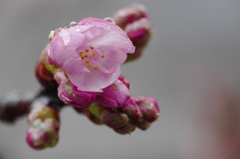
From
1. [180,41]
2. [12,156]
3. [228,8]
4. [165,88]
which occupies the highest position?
[228,8]

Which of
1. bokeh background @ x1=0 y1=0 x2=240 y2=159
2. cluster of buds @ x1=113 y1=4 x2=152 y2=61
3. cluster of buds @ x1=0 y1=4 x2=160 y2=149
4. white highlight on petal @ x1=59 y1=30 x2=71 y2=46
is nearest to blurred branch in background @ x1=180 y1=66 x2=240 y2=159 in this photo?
bokeh background @ x1=0 y1=0 x2=240 y2=159

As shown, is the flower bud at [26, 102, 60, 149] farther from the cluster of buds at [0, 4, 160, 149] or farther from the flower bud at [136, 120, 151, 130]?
the flower bud at [136, 120, 151, 130]

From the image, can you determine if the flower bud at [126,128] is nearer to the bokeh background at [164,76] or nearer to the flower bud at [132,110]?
the flower bud at [132,110]

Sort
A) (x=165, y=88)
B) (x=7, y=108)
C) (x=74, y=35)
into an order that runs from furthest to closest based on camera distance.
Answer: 1. (x=165, y=88)
2. (x=7, y=108)
3. (x=74, y=35)

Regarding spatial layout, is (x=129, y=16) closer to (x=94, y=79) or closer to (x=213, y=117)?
(x=94, y=79)

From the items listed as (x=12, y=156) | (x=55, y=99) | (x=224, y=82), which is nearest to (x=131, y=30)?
(x=55, y=99)

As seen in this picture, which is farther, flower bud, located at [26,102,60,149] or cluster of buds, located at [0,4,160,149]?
flower bud, located at [26,102,60,149]

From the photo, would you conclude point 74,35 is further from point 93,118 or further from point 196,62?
point 196,62
